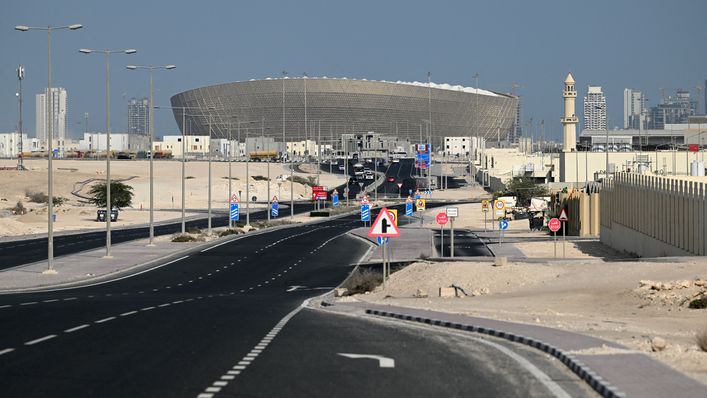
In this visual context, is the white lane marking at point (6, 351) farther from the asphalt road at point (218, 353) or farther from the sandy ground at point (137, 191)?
the sandy ground at point (137, 191)

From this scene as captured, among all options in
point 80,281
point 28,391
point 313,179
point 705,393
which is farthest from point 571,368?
point 313,179

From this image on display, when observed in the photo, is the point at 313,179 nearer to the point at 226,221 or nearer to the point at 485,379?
the point at 226,221

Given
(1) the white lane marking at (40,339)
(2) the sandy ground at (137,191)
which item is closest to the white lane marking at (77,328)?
(1) the white lane marking at (40,339)

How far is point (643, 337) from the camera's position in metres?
21.1

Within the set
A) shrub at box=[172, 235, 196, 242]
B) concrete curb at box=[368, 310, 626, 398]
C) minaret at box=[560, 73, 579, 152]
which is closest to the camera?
concrete curb at box=[368, 310, 626, 398]

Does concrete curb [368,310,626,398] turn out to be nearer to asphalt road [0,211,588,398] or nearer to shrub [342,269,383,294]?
asphalt road [0,211,588,398]

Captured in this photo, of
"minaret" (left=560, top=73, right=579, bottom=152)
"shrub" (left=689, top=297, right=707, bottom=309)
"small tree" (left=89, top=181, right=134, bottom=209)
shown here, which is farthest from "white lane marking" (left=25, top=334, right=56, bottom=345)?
"minaret" (left=560, top=73, right=579, bottom=152)

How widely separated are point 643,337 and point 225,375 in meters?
8.37

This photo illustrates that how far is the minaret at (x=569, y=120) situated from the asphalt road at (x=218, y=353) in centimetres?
11395

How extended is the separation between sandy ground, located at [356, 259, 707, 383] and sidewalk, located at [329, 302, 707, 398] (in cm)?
51

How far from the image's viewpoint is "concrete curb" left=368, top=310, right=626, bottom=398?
14.3 meters

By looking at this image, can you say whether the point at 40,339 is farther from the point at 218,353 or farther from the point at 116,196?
the point at 116,196

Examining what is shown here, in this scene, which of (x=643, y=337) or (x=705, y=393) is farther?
(x=643, y=337)

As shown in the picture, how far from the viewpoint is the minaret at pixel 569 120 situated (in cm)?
14825
